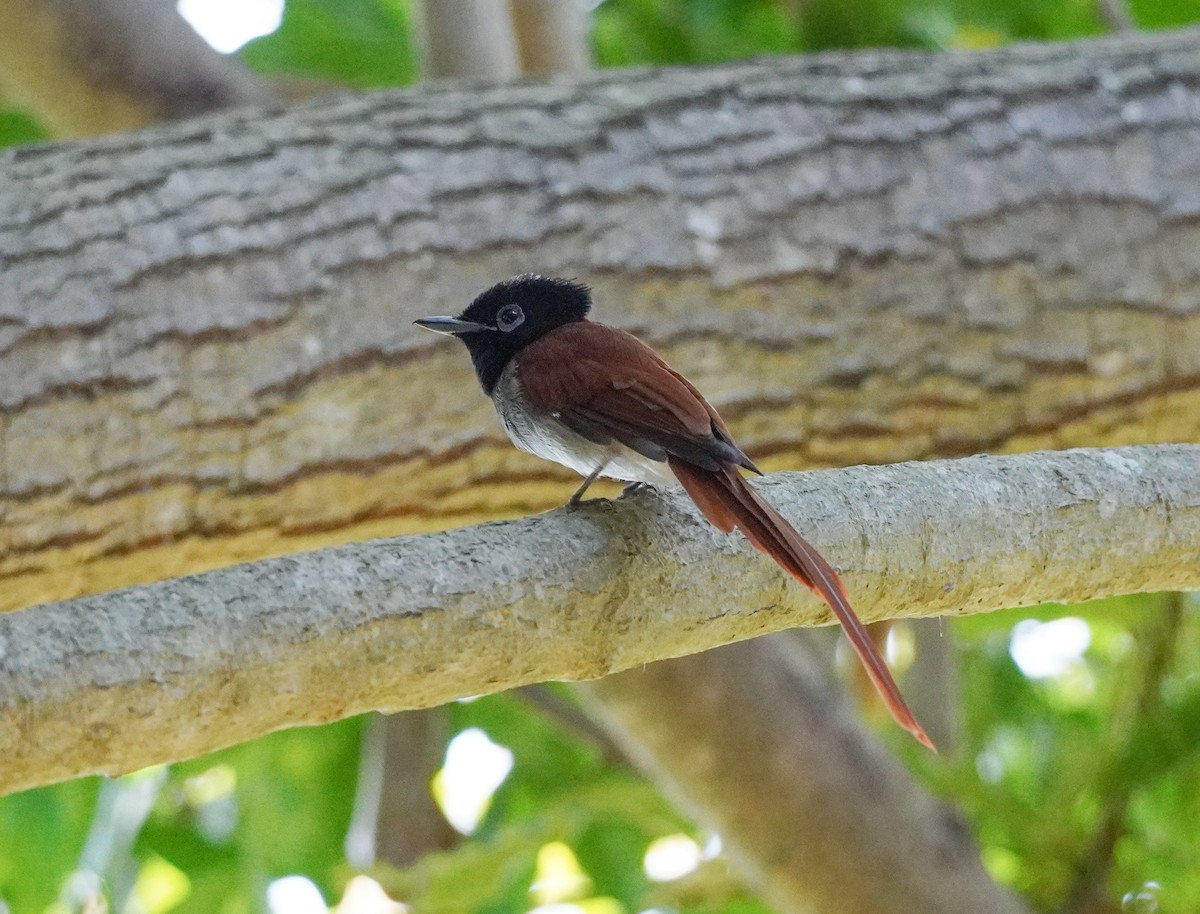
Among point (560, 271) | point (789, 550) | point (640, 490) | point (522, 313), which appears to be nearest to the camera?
point (789, 550)

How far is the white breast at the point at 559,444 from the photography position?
2180 millimetres

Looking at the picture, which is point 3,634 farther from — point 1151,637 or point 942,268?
point 1151,637

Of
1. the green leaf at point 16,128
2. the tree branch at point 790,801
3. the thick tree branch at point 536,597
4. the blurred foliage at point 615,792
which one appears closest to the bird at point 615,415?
the thick tree branch at point 536,597

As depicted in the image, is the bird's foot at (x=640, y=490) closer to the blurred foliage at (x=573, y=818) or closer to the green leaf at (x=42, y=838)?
the blurred foliage at (x=573, y=818)

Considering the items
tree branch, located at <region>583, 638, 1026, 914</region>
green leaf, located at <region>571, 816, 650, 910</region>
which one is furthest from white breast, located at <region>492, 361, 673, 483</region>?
green leaf, located at <region>571, 816, 650, 910</region>

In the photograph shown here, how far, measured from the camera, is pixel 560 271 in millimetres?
3049

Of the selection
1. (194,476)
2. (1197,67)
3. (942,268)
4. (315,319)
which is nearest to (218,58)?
(315,319)

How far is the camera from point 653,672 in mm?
3303

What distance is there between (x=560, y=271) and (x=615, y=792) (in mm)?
1514

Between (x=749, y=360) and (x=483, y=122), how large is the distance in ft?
2.83

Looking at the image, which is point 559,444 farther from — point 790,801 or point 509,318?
point 790,801

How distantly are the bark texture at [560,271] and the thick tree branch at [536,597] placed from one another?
104 cm

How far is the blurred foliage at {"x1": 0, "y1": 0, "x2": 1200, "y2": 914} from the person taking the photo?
339 cm

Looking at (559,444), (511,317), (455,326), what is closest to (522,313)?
(511,317)
